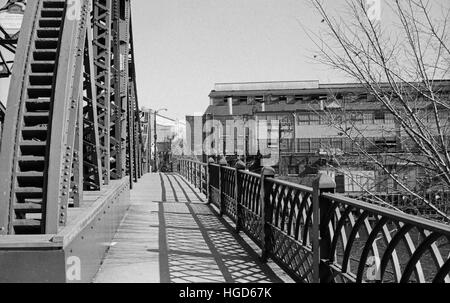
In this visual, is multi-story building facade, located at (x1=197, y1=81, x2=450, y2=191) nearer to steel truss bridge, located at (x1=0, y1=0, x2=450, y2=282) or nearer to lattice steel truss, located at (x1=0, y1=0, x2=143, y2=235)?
steel truss bridge, located at (x1=0, y1=0, x2=450, y2=282)

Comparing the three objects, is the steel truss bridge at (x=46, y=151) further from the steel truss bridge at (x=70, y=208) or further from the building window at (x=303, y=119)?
the building window at (x=303, y=119)

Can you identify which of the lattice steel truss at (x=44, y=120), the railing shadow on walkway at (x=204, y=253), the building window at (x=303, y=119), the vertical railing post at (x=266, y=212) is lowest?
the railing shadow on walkway at (x=204, y=253)

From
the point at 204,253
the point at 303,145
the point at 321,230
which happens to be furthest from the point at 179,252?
the point at 303,145

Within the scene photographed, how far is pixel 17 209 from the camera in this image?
3791mm

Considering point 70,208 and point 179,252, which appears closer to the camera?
point 70,208

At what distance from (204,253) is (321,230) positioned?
8.82 feet

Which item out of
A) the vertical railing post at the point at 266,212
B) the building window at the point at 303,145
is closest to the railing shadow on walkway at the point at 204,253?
the vertical railing post at the point at 266,212

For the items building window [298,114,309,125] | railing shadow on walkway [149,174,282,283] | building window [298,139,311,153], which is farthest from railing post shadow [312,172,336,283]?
building window [298,114,309,125]

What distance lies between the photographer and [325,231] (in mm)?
3963

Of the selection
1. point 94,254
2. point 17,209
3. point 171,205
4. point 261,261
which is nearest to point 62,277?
point 17,209

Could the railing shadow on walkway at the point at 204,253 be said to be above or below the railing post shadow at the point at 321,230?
below

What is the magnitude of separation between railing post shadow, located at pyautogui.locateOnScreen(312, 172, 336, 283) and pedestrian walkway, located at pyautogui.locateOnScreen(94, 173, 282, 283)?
1.20m

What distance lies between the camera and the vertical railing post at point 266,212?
5.93 meters

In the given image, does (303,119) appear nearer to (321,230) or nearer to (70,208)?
(70,208)
